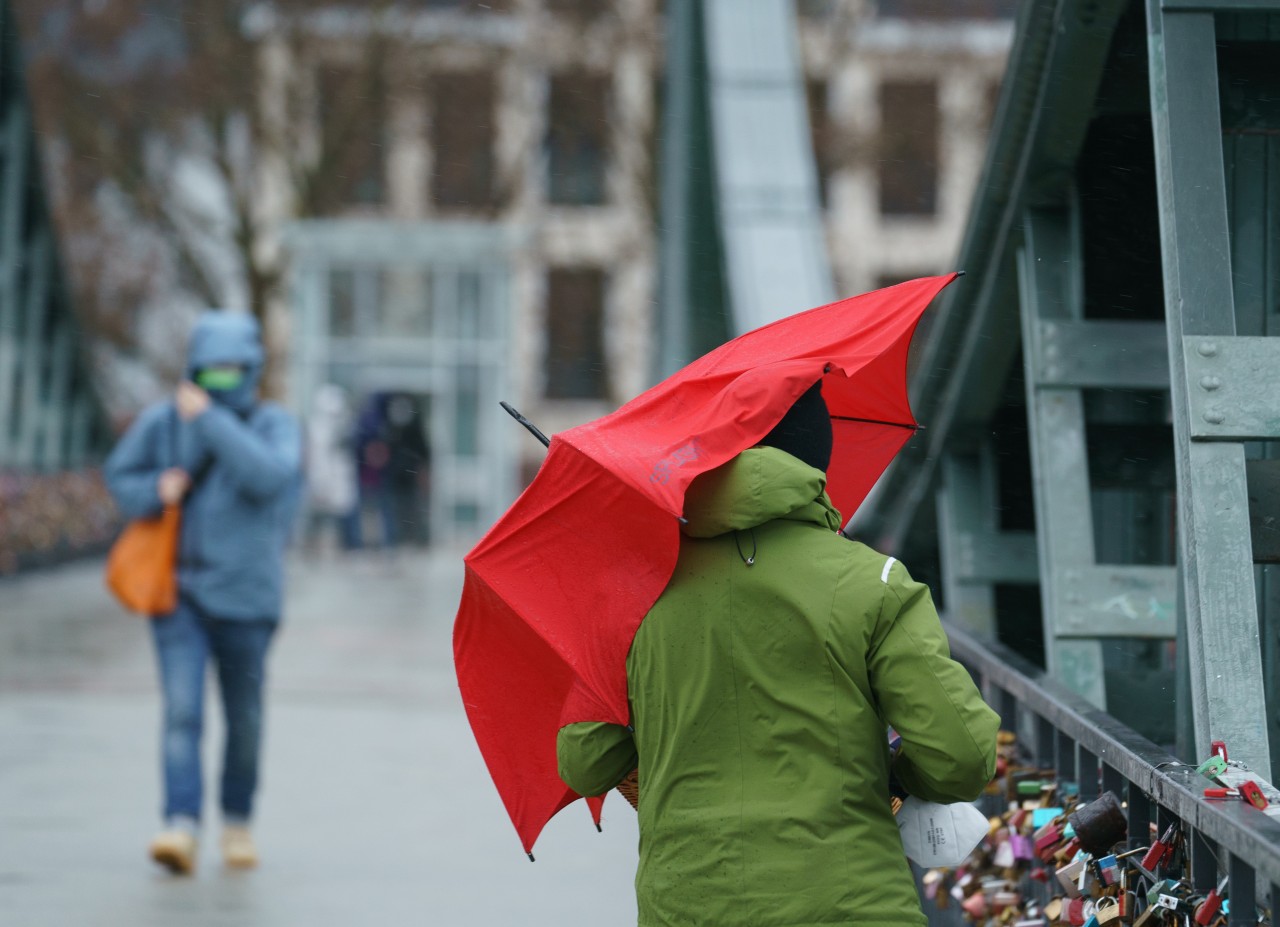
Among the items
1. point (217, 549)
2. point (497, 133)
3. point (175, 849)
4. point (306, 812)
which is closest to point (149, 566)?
point (217, 549)

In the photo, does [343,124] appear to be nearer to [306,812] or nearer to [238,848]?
[306,812]

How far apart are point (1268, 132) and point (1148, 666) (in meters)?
1.74

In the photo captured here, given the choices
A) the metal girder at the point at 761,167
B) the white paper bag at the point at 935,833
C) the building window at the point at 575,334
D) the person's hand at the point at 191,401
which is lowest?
the white paper bag at the point at 935,833

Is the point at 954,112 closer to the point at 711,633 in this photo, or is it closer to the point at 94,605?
the point at 94,605

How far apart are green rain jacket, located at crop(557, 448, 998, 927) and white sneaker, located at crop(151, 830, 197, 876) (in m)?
3.50

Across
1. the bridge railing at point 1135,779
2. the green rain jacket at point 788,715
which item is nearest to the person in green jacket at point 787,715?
the green rain jacket at point 788,715

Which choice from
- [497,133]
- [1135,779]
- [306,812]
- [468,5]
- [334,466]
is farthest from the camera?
[497,133]

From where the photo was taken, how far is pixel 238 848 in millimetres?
6473

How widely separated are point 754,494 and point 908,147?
88.6 feet

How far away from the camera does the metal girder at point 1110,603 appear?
195 inches

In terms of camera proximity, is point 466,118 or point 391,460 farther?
point 466,118

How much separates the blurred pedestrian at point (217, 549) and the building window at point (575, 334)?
3163cm

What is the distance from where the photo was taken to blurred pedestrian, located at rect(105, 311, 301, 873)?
20.8 feet

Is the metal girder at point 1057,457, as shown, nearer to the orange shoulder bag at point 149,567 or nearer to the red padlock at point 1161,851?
the red padlock at point 1161,851
